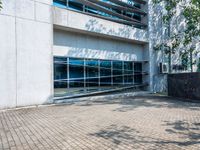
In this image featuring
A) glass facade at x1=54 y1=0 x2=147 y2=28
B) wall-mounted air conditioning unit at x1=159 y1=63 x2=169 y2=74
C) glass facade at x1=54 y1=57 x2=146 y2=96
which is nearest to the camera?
glass facade at x1=54 y1=57 x2=146 y2=96

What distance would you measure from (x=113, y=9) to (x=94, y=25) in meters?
4.01

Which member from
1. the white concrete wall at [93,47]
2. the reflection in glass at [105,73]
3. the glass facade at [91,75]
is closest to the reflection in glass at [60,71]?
the glass facade at [91,75]

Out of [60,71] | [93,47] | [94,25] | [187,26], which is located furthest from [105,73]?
[187,26]

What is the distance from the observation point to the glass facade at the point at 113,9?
49.0 ft

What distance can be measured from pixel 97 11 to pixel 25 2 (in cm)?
665

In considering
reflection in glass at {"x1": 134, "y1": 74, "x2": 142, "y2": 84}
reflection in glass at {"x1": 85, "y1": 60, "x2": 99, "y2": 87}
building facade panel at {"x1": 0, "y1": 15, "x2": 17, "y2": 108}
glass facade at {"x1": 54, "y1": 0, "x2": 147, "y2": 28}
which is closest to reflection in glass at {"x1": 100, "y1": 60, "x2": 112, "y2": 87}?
reflection in glass at {"x1": 85, "y1": 60, "x2": 99, "y2": 87}

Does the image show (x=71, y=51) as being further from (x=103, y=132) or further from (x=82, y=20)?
(x=103, y=132)

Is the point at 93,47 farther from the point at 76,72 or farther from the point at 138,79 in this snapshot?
the point at 138,79

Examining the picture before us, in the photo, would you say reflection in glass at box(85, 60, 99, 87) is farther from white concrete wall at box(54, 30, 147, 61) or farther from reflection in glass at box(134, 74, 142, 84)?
reflection in glass at box(134, 74, 142, 84)

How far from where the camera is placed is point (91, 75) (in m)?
15.7

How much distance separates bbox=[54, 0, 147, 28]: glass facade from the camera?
1493 centimetres

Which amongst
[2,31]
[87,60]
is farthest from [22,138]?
[87,60]

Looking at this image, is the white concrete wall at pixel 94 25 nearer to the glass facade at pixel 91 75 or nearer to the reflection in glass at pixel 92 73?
the glass facade at pixel 91 75

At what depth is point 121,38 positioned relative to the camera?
17.8m
